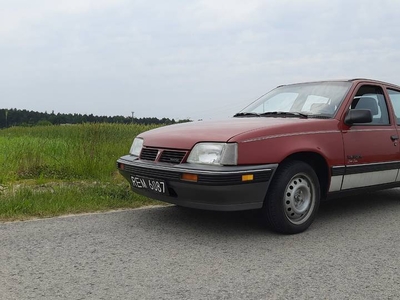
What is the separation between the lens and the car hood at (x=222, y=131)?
149 inches

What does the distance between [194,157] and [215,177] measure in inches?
13.8

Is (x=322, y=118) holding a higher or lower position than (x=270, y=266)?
higher

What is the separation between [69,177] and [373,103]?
496 cm

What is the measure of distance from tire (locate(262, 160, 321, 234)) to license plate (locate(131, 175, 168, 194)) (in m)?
0.97

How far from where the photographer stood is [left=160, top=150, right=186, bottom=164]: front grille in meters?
3.89

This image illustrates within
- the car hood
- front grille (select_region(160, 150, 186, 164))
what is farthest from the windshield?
front grille (select_region(160, 150, 186, 164))

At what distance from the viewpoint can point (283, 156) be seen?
387 centimetres

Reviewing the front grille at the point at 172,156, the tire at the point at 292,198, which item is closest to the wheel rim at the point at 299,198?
the tire at the point at 292,198

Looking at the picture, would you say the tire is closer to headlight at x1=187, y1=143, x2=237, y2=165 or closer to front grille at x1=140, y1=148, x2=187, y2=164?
headlight at x1=187, y1=143, x2=237, y2=165

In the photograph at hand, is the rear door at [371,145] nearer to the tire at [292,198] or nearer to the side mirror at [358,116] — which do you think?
the side mirror at [358,116]

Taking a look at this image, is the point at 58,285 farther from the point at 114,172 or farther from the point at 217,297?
the point at 114,172

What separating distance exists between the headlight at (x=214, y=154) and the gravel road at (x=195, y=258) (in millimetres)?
738

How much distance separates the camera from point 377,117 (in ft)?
16.3

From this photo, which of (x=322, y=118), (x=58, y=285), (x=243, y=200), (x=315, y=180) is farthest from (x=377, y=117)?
(x=58, y=285)
